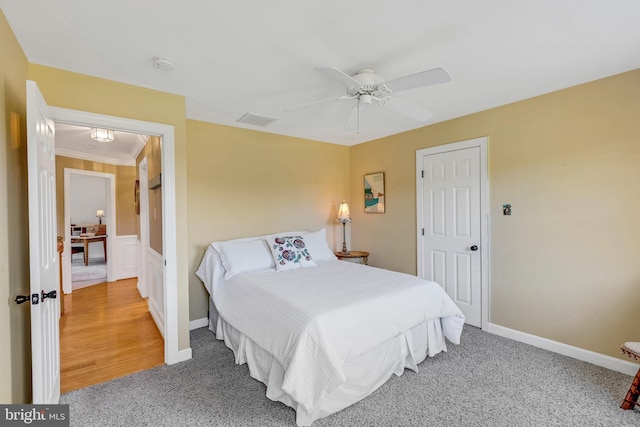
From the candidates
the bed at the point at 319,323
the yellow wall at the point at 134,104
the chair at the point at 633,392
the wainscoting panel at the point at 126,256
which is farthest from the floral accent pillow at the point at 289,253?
the wainscoting panel at the point at 126,256

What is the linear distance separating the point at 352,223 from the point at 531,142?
8.75ft

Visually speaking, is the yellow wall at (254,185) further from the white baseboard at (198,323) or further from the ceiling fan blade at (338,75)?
the ceiling fan blade at (338,75)

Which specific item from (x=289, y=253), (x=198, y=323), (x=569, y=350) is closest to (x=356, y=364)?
(x=289, y=253)

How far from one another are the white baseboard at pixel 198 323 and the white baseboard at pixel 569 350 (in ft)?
10.3

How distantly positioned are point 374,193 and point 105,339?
12.2ft

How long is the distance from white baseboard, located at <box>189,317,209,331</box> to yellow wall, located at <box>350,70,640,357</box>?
10.5ft

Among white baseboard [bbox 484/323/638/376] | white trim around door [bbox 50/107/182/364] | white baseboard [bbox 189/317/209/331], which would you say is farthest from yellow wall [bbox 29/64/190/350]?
white baseboard [bbox 484/323/638/376]

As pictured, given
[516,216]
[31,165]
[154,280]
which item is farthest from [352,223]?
[31,165]

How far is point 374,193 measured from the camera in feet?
14.7

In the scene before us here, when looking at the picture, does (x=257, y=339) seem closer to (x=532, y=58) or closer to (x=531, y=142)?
(x=532, y=58)

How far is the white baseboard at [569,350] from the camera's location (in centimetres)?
240

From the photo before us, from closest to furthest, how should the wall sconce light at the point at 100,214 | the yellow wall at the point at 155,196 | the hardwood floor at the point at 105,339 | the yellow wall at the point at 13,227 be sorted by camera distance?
the yellow wall at the point at 13,227 → the hardwood floor at the point at 105,339 → the yellow wall at the point at 155,196 → the wall sconce light at the point at 100,214

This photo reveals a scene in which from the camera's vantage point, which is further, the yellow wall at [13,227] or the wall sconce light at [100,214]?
the wall sconce light at [100,214]

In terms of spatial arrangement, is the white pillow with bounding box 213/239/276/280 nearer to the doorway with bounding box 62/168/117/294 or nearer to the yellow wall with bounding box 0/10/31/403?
the yellow wall with bounding box 0/10/31/403
